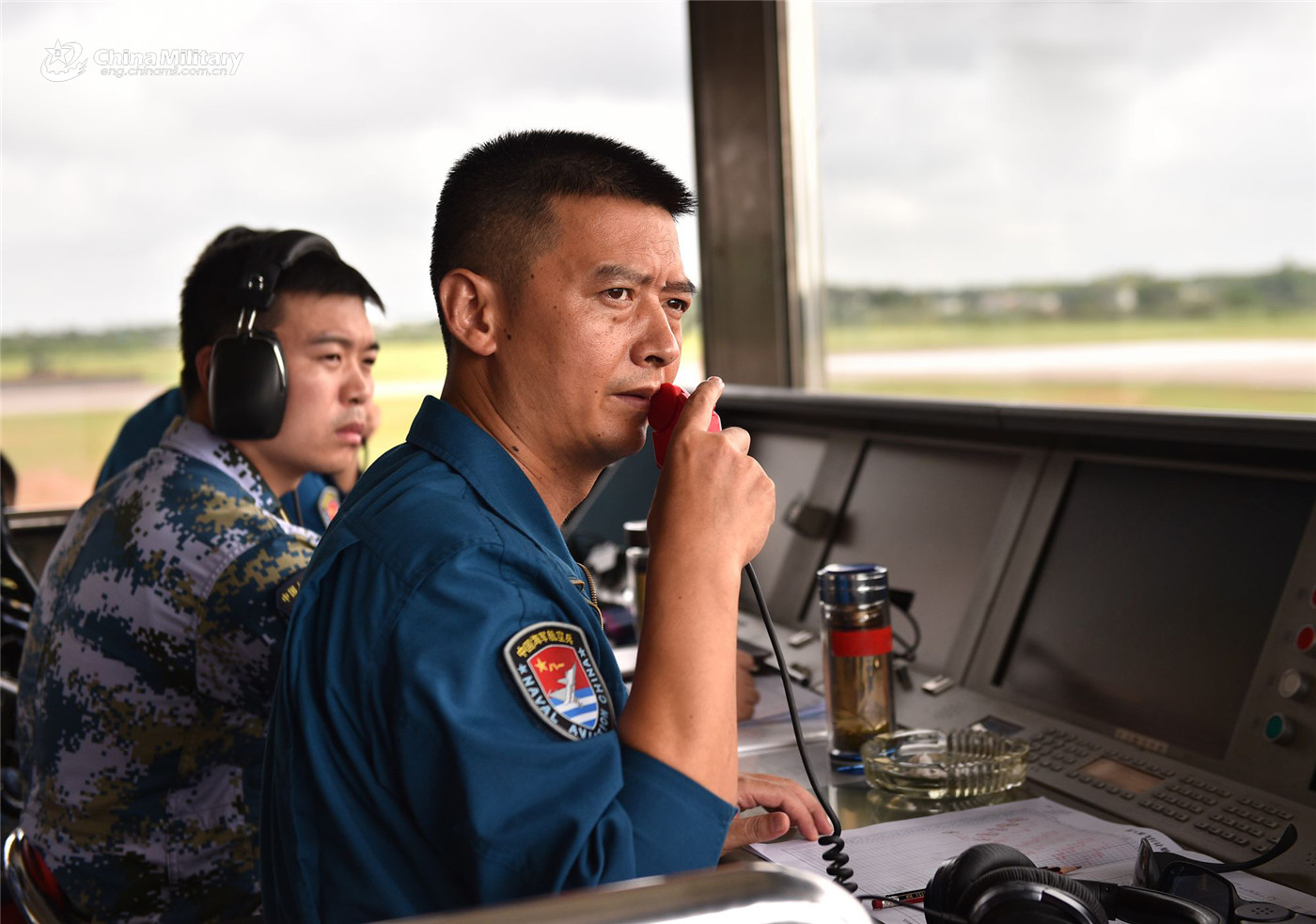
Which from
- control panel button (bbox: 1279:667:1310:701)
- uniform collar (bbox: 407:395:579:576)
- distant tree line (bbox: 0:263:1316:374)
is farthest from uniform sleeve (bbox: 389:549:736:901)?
distant tree line (bbox: 0:263:1316:374)

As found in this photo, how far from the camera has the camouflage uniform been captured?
1.48m

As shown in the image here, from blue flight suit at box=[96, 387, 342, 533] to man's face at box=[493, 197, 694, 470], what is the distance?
1.47 metres

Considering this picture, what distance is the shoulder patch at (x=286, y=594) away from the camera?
1.41 metres

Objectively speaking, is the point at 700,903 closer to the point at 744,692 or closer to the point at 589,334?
the point at 589,334

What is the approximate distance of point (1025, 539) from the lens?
172 centimetres

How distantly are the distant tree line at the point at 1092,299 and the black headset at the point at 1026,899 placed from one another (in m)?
26.9

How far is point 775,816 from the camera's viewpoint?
3.82 ft

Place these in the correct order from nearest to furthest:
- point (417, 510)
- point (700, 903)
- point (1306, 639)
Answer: point (700, 903) → point (417, 510) → point (1306, 639)

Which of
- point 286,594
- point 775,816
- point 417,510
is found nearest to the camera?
point 417,510

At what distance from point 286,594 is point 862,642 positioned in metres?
0.70

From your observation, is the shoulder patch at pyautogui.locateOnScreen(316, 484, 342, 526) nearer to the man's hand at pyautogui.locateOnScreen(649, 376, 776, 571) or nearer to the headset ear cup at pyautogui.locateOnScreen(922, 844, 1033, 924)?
the man's hand at pyautogui.locateOnScreen(649, 376, 776, 571)

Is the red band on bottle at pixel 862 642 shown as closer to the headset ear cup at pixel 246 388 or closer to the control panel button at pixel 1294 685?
the control panel button at pixel 1294 685

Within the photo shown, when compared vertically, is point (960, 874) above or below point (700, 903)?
below

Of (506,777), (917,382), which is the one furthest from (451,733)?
(917,382)
